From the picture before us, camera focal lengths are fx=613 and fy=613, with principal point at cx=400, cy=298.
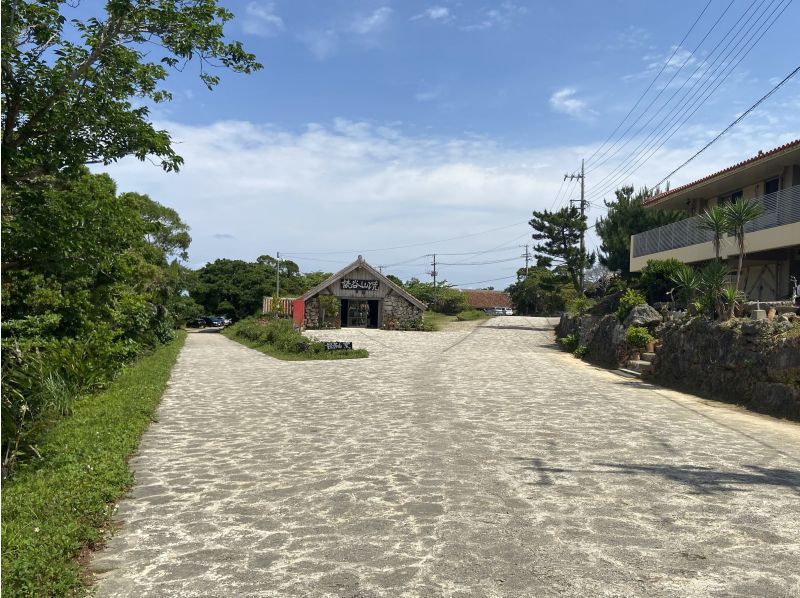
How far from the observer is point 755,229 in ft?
63.3

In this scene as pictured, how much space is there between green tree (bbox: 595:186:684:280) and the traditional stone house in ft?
43.5

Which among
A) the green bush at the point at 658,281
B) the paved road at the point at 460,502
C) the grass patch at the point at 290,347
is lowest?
the paved road at the point at 460,502

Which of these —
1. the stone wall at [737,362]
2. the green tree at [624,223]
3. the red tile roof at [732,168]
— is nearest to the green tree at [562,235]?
the green tree at [624,223]

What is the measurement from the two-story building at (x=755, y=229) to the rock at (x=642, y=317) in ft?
10.6

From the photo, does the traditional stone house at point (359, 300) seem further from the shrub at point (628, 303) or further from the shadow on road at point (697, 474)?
the shadow on road at point (697, 474)

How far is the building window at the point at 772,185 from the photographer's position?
20.8m

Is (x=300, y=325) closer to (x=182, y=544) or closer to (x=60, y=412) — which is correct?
(x=60, y=412)

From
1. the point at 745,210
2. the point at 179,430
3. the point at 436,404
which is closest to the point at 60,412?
the point at 179,430

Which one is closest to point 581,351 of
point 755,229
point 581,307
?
point 755,229

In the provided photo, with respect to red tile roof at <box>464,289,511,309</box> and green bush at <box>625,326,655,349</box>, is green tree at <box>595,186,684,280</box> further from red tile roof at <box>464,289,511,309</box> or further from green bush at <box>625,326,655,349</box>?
red tile roof at <box>464,289,511,309</box>

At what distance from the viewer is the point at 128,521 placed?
5312 millimetres

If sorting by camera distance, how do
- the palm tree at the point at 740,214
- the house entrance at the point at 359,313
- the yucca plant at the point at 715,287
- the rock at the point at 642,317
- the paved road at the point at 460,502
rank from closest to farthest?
the paved road at the point at 460,502 < the yucca plant at the point at 715,287 < the palm tree at the point at 740,214 < the rock at the point at 642,317 < the house entrance at the point at 359,313

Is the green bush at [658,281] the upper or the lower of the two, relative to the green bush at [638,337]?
upper

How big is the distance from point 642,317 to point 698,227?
3240mm
